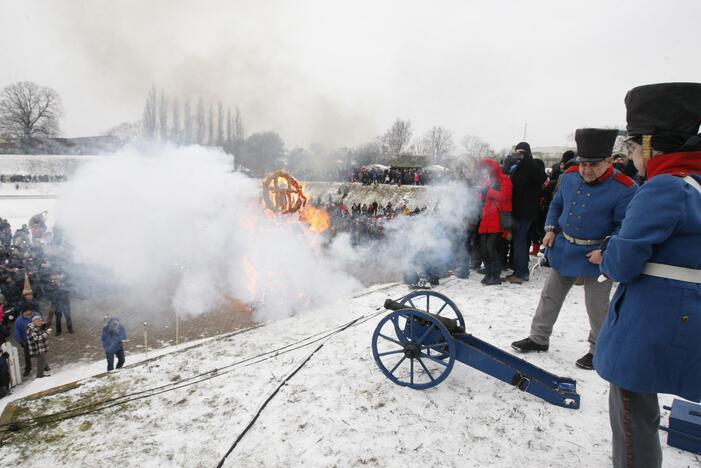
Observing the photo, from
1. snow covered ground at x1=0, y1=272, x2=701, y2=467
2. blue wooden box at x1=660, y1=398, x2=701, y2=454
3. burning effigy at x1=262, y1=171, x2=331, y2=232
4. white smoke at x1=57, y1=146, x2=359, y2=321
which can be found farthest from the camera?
white smoke at x1=57, y1=146, x2=359, y2=321

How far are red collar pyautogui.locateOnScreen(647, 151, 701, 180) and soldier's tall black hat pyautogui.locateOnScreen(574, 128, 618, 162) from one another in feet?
4.63

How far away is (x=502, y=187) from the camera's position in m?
6.33

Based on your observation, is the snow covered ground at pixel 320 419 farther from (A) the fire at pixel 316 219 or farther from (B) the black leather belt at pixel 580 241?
(A) the fire at pixel 316 219

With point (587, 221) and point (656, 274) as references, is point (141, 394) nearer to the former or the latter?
point (656, 274)

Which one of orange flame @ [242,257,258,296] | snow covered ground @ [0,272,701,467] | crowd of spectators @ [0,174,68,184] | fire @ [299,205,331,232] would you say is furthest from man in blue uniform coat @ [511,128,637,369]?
crowd of spectators @ [0,174,68,184]

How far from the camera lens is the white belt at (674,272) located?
1801 mm

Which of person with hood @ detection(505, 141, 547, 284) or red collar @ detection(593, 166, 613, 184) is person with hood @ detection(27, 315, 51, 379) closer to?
person with hood @ detection(505, 141, 547, 284)

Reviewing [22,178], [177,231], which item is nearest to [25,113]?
[22,178]

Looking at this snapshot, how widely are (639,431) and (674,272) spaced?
87 centimetres

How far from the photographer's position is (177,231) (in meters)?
13.5

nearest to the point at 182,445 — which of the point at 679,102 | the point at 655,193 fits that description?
the point at 655,193

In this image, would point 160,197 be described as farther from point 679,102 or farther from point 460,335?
point 679,102

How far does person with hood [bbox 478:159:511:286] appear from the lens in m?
6.29

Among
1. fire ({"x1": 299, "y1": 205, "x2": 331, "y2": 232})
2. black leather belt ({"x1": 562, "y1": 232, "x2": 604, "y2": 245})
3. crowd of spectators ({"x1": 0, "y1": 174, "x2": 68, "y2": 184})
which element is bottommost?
fire ({"x1": 299, "y1": 205, "x2": 331, "y2": 232})
